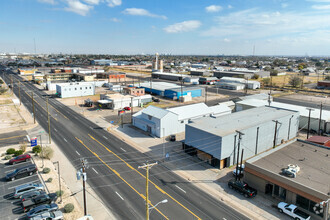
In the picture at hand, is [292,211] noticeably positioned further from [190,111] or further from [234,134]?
[190,111]

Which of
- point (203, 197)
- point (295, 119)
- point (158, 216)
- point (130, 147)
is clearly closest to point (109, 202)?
point (158, 216)

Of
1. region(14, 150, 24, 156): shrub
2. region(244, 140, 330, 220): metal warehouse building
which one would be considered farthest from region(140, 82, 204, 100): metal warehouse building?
region(14, 150, 24, 156): shrub

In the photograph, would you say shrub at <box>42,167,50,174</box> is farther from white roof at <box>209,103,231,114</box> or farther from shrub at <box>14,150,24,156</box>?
white roof at <box>209,103,231,114</box>

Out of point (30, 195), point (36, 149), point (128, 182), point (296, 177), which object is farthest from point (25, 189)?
point (296, 177)

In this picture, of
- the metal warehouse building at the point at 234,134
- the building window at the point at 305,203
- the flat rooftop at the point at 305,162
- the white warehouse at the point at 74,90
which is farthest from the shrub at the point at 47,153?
the white warehouse at the point at 74,90

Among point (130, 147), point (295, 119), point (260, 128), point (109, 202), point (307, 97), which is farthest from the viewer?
point (307, 97)

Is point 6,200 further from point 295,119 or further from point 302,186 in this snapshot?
point 295,119
